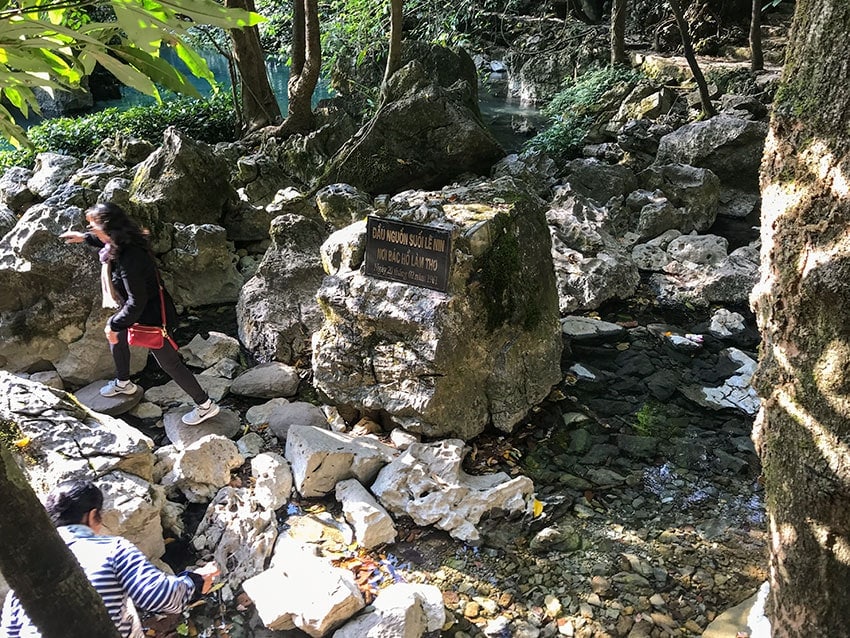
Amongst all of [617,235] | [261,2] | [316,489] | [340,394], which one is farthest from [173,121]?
[316,489]

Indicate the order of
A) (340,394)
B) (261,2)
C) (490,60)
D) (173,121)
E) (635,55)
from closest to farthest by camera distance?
(340,394), (173,121), (261,2), (635,55), (490,60)

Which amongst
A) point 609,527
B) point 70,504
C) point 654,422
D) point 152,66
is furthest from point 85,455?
point 654,422

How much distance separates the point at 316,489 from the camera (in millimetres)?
4270

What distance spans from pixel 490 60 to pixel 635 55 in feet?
20.6

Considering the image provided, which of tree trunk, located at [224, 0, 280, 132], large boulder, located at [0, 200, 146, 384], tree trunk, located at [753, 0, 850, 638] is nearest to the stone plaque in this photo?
tree trunk, located at [753, 0, 850, 638]

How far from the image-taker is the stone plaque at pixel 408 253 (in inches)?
182

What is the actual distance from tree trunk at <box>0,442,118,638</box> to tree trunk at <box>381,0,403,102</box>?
30.6 feet

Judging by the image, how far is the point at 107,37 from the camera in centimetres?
A: 163

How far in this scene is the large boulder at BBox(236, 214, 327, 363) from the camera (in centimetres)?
607

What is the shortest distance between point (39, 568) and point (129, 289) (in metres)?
3.21

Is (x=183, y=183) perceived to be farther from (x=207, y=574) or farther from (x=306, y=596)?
(x=306, y=596)

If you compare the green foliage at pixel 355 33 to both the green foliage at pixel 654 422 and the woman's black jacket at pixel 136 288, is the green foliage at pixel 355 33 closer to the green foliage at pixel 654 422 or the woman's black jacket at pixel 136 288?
the woman's black jacket at pixel 136 288

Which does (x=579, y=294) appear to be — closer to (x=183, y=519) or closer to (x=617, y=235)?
(x=617, y=235)

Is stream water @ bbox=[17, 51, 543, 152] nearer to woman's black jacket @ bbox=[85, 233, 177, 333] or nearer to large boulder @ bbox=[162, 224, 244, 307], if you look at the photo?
large boulder @ bbox=[162, 224, 244, 307]
